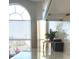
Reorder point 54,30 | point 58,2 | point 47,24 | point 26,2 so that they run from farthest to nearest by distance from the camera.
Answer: point 26,2 < point 47,24 < point 54,30 < point 58,2

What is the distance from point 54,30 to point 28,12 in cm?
245

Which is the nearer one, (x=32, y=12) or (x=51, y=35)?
(x=51, y=35)

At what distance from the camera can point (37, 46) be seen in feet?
23.5

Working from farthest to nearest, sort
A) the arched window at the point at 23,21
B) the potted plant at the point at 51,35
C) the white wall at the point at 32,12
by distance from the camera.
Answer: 1. the arched window at the point at 23,21
2. the white wall at the point at 32,12
3. the potted plant at the point at 51,35

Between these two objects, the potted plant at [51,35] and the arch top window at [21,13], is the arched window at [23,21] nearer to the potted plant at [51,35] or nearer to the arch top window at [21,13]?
the arch top window at [21,13]

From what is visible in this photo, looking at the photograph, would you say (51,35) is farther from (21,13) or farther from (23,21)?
(21,13)

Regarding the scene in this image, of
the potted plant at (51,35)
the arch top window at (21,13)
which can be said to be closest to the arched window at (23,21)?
the arch top window at (21,13)

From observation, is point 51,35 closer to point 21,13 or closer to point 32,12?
point 32,12

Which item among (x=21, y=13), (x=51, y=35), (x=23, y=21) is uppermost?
(x=21, y=13)

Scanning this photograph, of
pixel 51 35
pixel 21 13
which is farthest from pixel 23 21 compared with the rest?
pixel 51 35

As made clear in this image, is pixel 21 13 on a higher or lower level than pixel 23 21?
higher

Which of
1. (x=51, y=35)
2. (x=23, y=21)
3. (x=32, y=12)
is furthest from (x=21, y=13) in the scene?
(x=51, y=35)
